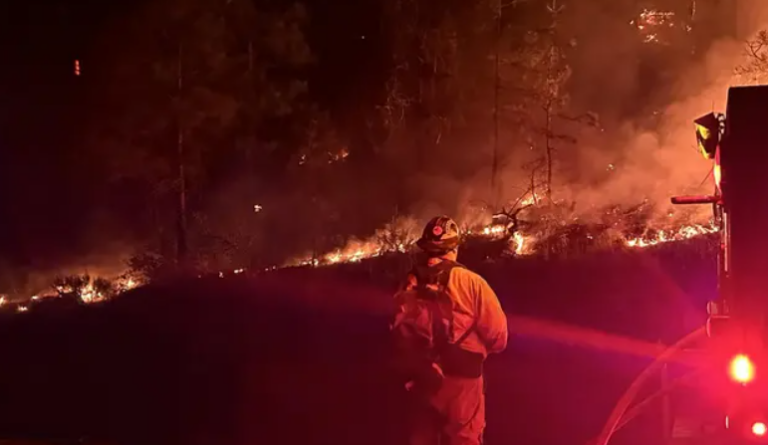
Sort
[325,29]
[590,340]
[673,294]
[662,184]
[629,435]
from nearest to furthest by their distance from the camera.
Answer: [629,435] → [590,340] → [673,294] → [662,184] → [325,29]

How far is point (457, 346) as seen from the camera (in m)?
4.52

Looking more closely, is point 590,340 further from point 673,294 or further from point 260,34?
point 260,34

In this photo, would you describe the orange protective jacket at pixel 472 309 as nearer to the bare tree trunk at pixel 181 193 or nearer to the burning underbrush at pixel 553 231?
the burning underbrush at pixel 553 231

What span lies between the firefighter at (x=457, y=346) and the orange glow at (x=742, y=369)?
1.11m

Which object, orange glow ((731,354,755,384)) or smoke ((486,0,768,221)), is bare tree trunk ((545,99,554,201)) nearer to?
smoke ((486,0,768,221))

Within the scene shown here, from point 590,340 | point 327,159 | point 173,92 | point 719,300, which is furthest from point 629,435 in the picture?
point 327,159

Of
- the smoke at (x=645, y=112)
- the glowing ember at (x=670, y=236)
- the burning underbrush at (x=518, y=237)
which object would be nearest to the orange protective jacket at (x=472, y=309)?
the burning underbrush at (x=518, y=237)

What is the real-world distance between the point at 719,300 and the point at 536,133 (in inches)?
565

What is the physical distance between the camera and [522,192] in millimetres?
17828

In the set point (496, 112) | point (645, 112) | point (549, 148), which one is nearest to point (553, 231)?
point (549, 148)

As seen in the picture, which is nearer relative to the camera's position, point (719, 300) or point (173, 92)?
point (719, 300)

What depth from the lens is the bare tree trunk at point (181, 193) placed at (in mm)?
17062

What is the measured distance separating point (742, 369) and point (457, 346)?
1350 mm

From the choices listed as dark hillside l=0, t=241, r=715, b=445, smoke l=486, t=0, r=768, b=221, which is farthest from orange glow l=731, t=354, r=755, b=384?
smoke l=486, t=0, r=768, b=221
